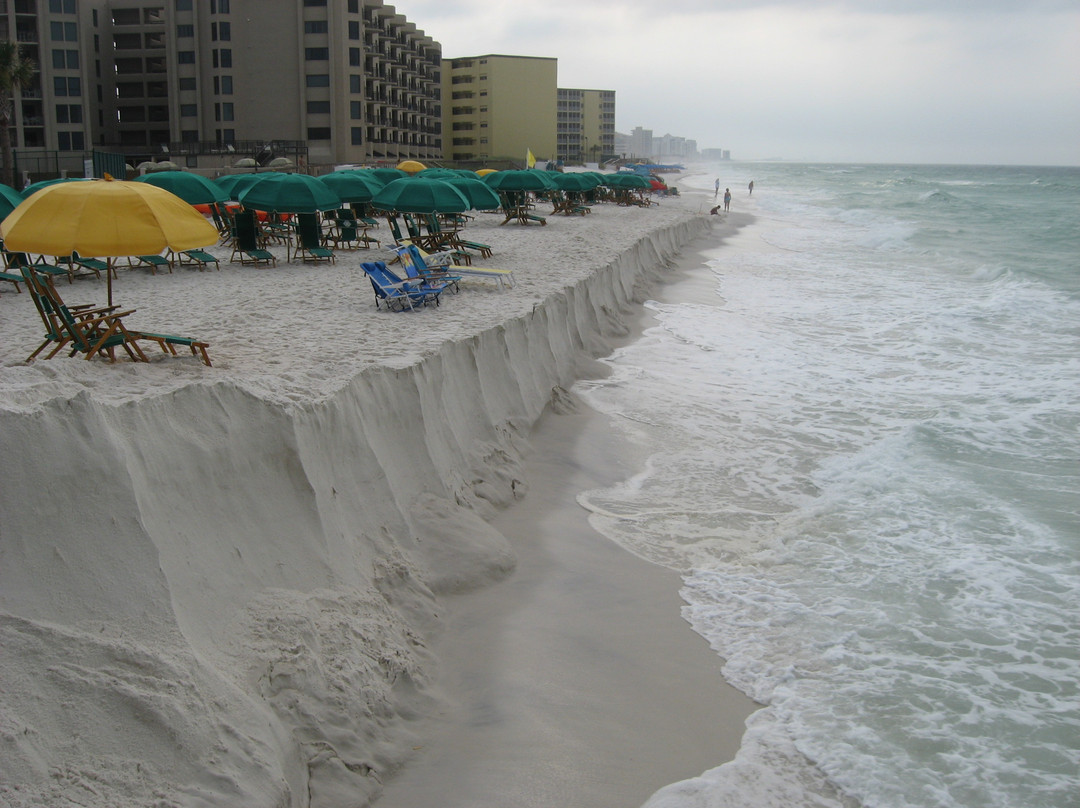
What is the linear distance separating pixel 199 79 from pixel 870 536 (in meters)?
61.4

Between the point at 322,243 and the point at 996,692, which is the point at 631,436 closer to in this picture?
the point at 996,692

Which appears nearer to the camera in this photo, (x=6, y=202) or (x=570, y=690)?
(x=570, y=690)

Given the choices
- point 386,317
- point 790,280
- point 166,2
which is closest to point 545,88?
point 166,2

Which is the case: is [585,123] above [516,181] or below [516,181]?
above

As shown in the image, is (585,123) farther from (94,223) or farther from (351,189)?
(94,223)

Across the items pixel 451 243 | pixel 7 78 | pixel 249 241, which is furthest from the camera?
pixel 7 78

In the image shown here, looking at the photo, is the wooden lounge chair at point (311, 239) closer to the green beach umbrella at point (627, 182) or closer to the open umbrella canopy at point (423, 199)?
the open umbrella canopy at point (423, 199)

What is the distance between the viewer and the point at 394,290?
35.9ft

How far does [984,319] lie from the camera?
1811cm

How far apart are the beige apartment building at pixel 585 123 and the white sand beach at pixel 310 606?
11650 centimetres

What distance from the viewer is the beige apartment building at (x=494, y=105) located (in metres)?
89.1

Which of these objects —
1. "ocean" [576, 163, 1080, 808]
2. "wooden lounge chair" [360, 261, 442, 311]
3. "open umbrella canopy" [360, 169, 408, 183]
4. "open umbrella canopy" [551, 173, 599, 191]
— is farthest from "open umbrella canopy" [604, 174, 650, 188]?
"wooden lounge chair" [360, 261, 442, 311]

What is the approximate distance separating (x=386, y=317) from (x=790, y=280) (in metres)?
15.9

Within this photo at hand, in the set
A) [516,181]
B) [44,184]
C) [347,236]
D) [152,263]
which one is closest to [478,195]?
[347,236]
